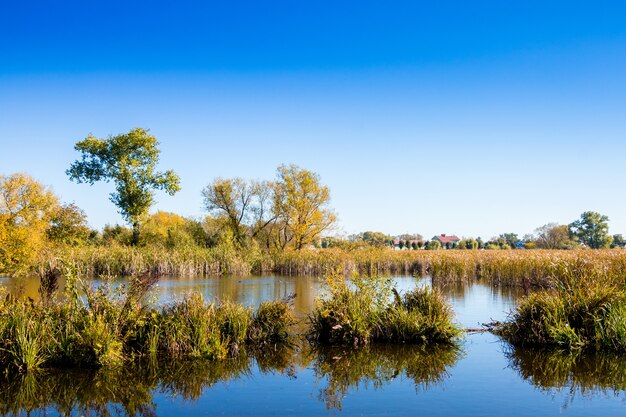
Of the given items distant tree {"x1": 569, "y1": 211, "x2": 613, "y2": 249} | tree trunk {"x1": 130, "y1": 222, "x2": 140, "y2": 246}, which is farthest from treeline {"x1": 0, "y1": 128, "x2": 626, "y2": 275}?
distant tree {"x1": 569, "y1": 211, "x2": 613, "y2": 249}

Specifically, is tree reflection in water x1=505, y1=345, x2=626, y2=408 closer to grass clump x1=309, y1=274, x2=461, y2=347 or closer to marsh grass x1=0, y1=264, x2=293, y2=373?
grass clump x1=309, y1=274, x2=461, y2=347

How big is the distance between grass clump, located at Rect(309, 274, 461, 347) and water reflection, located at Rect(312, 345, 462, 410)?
332 millimetres

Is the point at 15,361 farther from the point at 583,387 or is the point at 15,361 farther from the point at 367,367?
the point at 583,387

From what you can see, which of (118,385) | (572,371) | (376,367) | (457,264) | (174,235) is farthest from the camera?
(174,235)

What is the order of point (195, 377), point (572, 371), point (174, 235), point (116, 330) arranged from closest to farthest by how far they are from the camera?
point (195, 377)
point (116, 330)
point (572, 371)
point (174, 235)

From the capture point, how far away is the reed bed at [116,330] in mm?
10000

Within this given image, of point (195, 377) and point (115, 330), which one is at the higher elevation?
point (115, 330)

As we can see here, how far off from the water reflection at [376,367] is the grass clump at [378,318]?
332 millimetres

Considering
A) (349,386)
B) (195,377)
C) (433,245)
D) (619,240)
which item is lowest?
(349,386)

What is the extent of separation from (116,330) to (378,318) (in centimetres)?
590

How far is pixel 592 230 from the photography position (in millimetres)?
103688

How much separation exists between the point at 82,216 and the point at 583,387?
154ft

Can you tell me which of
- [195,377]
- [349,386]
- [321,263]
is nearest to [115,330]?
[195,377]

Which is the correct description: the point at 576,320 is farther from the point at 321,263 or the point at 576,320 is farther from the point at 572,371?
the point at 321,263
